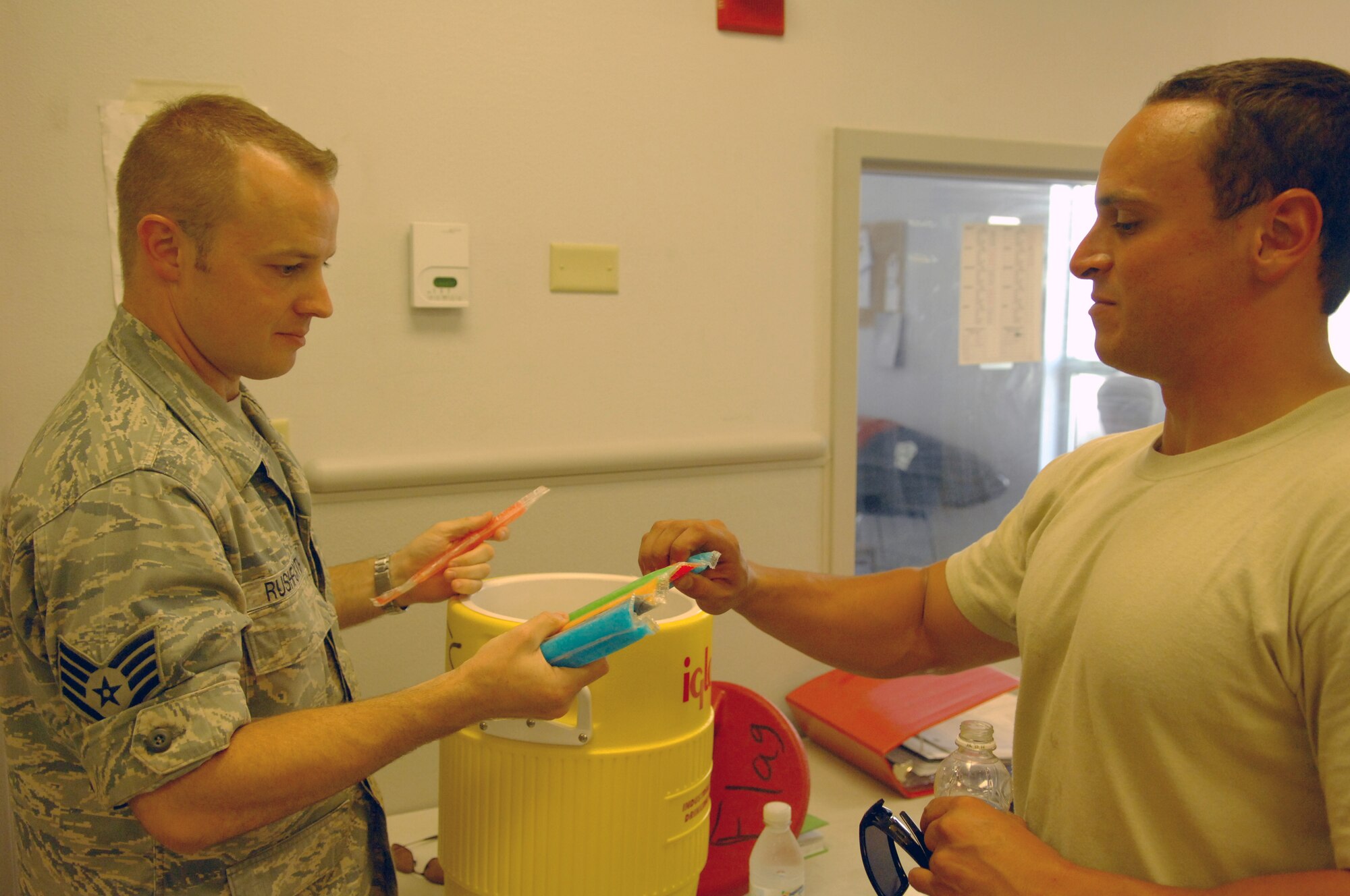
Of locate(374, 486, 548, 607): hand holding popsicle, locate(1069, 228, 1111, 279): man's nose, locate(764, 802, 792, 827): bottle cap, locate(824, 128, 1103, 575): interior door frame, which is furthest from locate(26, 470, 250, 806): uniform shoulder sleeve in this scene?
locate(824, 128, 1103, 575): interior door frame

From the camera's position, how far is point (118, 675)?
0.77 metres

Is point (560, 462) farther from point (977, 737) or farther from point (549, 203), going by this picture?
point (977, 737)

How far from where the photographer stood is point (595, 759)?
3.23 ft

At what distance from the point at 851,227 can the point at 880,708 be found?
880mm

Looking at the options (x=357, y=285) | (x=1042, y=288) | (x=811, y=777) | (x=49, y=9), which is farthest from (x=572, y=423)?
(x=1042, y=288)

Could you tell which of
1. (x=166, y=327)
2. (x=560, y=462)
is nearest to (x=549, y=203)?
(x=560, y=462)

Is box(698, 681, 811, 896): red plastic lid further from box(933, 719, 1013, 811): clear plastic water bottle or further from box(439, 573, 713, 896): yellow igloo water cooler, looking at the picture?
box(439, 573, 713, 896): yellow igloo water cooler

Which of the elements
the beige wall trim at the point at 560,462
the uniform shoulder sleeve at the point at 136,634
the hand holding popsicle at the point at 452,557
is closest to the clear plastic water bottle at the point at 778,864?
the hand holding popsicle at the point at 452,557

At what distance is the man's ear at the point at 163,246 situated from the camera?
907 mm

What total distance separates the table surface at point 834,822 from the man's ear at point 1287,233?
956mm

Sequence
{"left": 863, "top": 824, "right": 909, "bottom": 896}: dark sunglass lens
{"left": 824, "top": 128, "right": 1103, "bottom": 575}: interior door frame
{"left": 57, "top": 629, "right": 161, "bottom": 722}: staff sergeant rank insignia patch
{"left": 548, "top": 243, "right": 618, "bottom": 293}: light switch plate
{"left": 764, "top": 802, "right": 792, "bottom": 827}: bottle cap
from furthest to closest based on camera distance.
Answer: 1. {"left": 824, "top": 128, "right": 1103, "bottom": 575}: interior door frame
2. {"left": 548, "top": 243, "right": 618, "bottom": 293}: light switch plate
3. {"left": 764, "top": 802, "right": 792, "bottom": 827}: bottle cap
4. {"left": 863, "top": 824, "right": 909, "bottom": 896}: dark sunglass lens
5. {"left": 57, "top": 629, "right": 161, "bottom": 722}: staff sergeant rank insignia patch

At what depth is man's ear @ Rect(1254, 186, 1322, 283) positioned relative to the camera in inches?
32.5

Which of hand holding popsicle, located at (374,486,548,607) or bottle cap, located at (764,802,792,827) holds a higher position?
hand holding popsicle, located at (374,486,548,607)

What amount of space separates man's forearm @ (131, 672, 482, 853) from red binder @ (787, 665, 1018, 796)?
38.1 inches
